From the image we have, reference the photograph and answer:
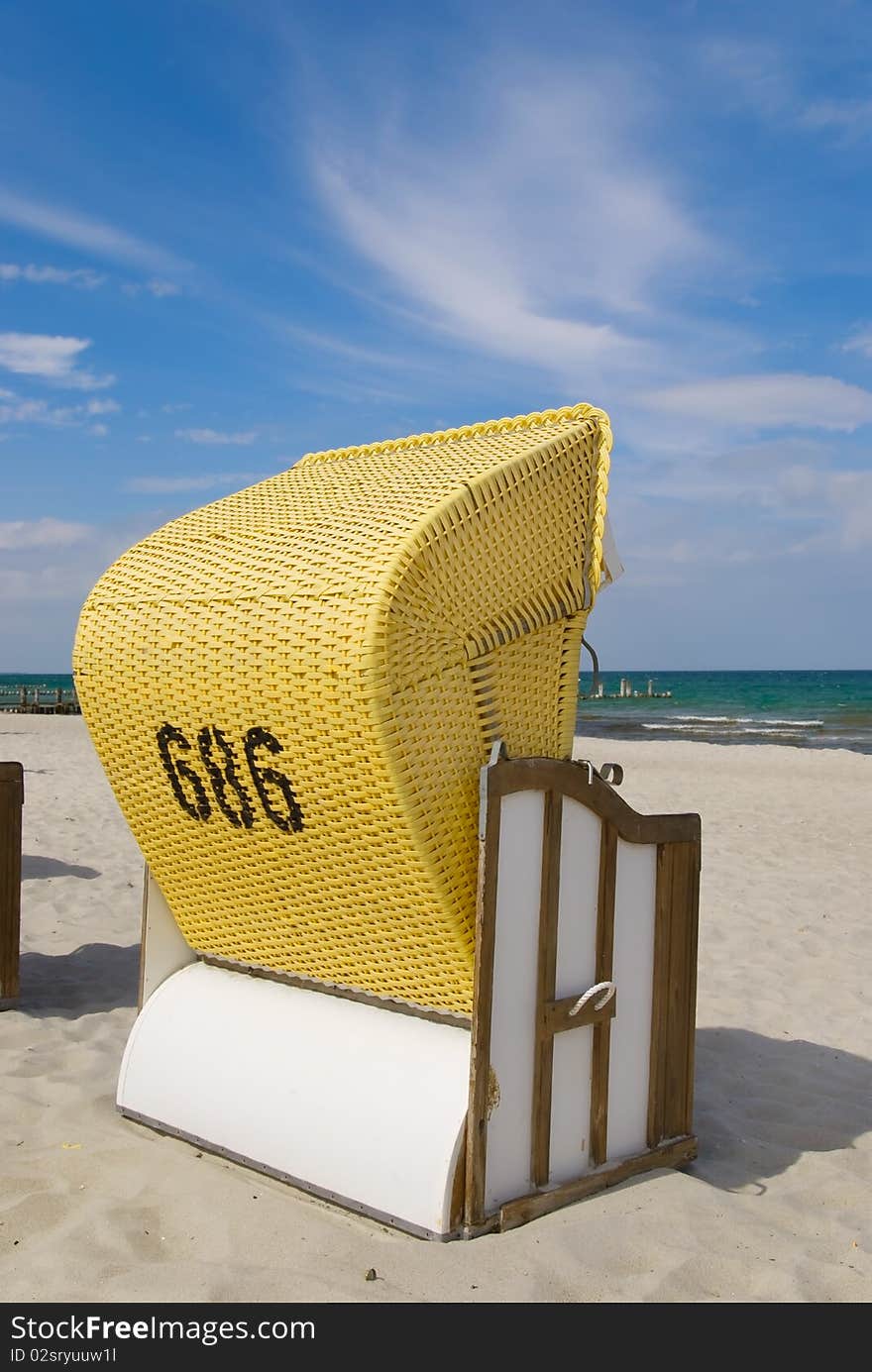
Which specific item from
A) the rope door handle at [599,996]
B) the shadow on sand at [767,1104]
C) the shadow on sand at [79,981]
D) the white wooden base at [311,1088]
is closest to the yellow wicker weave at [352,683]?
the white wooden base at [311,1088]

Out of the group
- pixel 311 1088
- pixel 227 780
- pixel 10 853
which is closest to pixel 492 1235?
pixel 311 1088

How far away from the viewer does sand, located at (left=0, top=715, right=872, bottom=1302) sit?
2.85m

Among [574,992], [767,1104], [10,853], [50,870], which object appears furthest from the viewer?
[50,870]

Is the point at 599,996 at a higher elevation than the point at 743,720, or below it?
higher

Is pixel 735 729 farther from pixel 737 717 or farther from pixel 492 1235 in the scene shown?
pixel 492 1235

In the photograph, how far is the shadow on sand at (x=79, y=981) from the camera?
17.6 feet

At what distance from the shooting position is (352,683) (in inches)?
116

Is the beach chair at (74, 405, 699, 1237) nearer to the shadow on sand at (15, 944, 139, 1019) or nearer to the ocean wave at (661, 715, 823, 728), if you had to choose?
the shadow on sand at (15, 944, 139, 1019)

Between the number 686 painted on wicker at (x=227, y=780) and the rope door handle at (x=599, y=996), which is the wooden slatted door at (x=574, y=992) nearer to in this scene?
the rope door handle at (x=599, y=996)

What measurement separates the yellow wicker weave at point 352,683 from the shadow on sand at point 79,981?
1.75m

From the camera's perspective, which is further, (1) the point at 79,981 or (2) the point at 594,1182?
(1) the point at 79,981

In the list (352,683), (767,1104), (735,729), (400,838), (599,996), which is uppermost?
(352,683)

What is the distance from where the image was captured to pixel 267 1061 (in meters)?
3.60

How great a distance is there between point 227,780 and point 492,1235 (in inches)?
55.9
